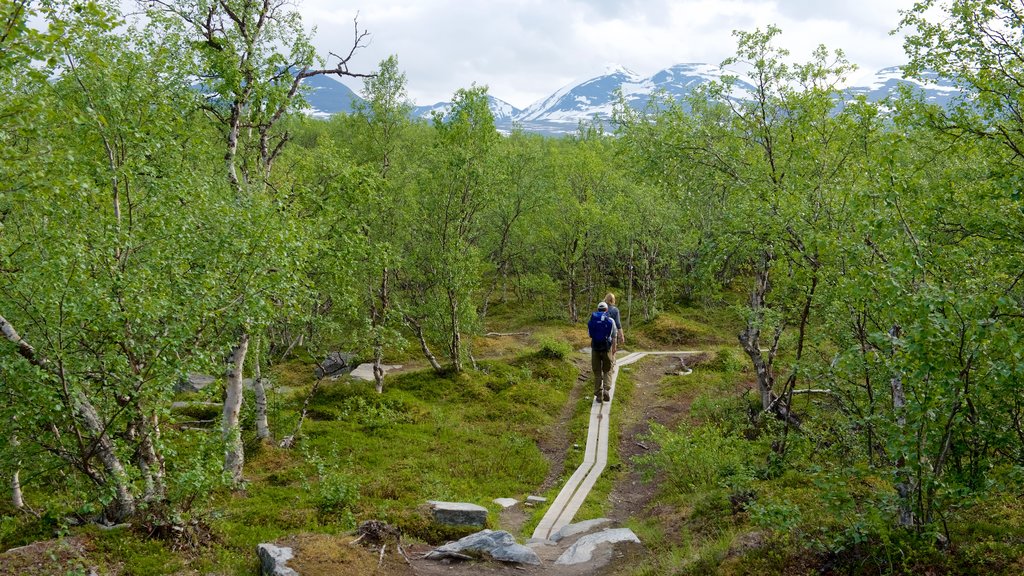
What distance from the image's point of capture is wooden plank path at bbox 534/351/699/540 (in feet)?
43.0

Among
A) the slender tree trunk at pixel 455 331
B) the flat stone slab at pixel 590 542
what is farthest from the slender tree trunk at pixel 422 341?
the flat stone slab at pixel 590 542

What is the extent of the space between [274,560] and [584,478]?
358 inches

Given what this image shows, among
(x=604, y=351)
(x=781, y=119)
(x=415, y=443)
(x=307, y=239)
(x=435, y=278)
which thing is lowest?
(x=415, y=443)

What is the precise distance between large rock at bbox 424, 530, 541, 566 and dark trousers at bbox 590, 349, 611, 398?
10.2 m

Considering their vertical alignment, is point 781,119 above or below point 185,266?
above

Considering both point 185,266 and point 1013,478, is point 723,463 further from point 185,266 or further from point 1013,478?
point 185,266

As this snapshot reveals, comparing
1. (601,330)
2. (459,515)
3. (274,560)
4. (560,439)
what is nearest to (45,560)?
(274,560)

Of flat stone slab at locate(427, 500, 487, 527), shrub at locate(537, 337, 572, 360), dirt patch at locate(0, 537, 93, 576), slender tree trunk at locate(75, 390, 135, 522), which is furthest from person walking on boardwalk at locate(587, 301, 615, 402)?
dirt patch at locate(0, 537, 93, 576)

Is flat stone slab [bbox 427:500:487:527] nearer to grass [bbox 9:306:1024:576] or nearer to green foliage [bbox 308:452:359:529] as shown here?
grass [bbox 9:306:1024:576]

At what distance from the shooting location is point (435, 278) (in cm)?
2500

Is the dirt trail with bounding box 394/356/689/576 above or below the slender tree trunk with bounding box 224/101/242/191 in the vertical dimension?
below

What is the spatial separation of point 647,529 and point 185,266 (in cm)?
1036

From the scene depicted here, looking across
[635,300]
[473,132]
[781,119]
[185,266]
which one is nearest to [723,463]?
[781,119]

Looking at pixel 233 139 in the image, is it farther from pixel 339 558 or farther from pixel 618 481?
pixel 618 481
